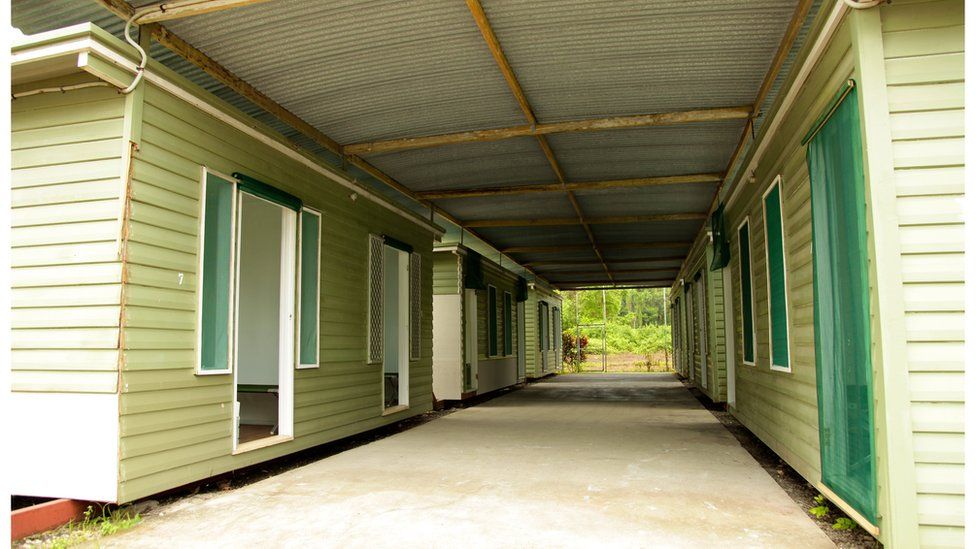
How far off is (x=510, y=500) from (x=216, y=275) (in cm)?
256

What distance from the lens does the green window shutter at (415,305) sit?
8445 millimetres

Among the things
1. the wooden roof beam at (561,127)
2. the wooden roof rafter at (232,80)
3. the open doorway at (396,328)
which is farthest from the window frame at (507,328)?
the wooden roof beam at (561,127)

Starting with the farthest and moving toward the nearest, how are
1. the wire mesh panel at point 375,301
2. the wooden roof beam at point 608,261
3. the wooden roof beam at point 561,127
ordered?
1. the wooden roof beam at point 608,261
2. the wire mesh panel at point 375,301
3. the wooden roof beam at point 561,127

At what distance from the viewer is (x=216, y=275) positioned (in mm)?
4602

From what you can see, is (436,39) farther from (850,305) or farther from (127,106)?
(850,305)

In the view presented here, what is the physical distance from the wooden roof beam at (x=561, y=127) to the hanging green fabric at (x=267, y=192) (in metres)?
1.38

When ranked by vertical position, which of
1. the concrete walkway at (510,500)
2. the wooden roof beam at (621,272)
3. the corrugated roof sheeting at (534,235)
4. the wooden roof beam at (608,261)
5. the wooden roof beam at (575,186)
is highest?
the wooden roof beam at (575,186)

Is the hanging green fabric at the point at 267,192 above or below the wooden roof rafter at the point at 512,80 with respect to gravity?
below

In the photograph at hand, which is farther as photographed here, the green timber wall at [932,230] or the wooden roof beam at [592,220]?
the wooden roof beam at [592,220]

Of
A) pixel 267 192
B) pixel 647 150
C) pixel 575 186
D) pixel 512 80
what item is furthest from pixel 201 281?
pixel 575 186

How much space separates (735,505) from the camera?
403 cm

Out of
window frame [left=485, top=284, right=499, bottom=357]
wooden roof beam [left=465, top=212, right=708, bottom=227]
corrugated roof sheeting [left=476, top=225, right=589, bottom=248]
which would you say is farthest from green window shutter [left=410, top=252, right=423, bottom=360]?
window frame [left=485, top=284, right=499, bottom=357]

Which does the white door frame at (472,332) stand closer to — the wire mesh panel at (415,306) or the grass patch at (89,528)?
the wire mesh panel at (415,306)

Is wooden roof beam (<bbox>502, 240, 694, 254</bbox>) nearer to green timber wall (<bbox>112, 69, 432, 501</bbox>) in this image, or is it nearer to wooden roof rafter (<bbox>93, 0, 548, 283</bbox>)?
wooden roof rafter (<bbox>93, 0, 548, 283</bbox>)
